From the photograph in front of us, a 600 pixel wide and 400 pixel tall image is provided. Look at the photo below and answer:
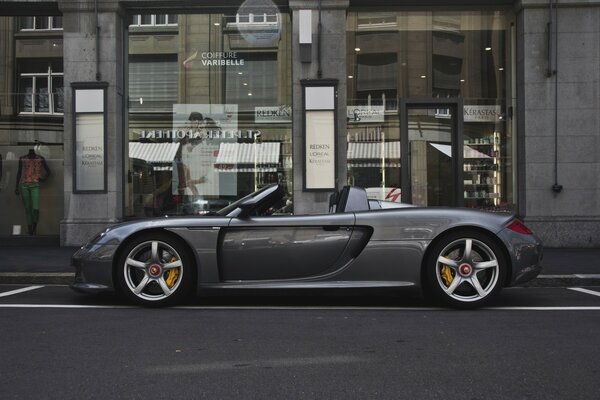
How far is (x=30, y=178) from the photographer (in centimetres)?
1246

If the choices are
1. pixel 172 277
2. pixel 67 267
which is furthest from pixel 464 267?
pixel 67 267

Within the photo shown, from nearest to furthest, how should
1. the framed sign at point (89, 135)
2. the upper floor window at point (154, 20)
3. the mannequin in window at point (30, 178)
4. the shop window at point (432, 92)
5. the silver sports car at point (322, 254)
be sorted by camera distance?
the silver sports car at point (322, 254) → the framed sign at point (89, 135) → the shop window at point (432, 92) → the upper floor window at point (154, 20) → the mannequin in window at point (30, 178)

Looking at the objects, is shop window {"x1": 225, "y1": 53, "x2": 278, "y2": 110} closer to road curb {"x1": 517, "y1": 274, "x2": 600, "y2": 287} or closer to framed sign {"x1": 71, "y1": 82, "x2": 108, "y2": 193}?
framed sign {"x1": 71, "y1": 82, "x2": 108, "y2": 193}

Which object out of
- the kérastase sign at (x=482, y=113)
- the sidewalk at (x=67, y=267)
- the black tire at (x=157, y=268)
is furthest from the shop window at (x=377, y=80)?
the black tire at (x=157, y=268)

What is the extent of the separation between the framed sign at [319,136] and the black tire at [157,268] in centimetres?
560

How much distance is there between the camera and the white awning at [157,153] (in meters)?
12.1

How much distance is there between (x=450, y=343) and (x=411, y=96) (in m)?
8.31

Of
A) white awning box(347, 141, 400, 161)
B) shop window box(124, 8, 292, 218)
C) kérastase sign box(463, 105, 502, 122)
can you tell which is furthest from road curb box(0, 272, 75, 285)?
kérastase sign box(463, 105, 502, 122)

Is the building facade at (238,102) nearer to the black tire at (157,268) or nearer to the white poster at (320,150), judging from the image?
the white poster at (320,150)

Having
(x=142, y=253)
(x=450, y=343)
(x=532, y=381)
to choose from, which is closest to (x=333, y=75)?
(x=142, y=253)

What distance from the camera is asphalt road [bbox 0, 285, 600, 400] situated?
11.0 feet

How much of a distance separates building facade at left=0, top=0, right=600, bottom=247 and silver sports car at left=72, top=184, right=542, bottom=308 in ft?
18.6

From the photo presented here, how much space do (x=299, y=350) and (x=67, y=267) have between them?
526 centimetres

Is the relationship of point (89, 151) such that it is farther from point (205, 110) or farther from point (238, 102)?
point (238, 102)
